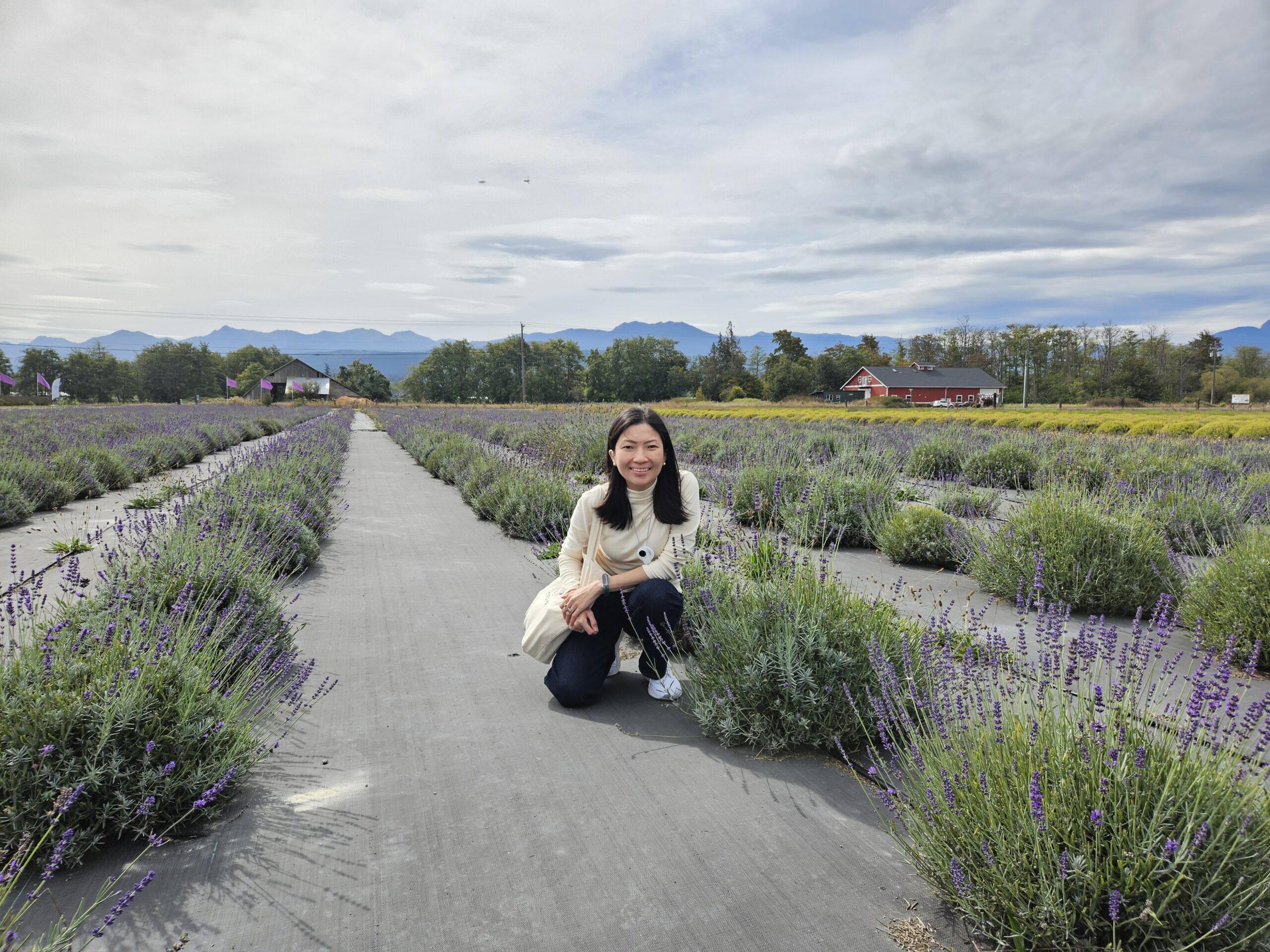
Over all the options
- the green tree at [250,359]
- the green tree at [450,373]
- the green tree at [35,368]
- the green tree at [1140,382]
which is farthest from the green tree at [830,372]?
the green tree at [250,359]

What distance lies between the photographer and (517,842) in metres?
2.29

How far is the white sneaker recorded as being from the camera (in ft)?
11.4

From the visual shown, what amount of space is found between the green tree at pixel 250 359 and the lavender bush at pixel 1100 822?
5296 inches

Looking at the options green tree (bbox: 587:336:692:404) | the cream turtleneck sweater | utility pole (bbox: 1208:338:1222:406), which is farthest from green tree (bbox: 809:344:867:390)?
the cream turtleneck sweater

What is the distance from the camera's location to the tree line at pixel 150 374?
8462cm

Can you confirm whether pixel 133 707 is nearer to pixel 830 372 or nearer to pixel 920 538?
pixel 920 538

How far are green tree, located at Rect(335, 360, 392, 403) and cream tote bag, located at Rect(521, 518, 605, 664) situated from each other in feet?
353

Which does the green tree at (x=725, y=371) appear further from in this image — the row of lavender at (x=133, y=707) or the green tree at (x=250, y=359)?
the row of lavender at (x=133, y=707)

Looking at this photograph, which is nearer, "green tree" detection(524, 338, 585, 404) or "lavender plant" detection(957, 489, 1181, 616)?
"lavender plant" detection(957, 489, 1181, 616)

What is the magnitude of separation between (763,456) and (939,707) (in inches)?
342

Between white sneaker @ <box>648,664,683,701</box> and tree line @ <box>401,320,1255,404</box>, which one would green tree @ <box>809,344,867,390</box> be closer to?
tree line @ <box>401,320,1255,404</box>

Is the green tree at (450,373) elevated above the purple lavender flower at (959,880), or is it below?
above

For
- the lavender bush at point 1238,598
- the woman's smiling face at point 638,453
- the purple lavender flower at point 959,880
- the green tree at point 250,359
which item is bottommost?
the purple lavender flower at point 959,880

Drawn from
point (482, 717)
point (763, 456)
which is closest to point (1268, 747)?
point (482, 717)
